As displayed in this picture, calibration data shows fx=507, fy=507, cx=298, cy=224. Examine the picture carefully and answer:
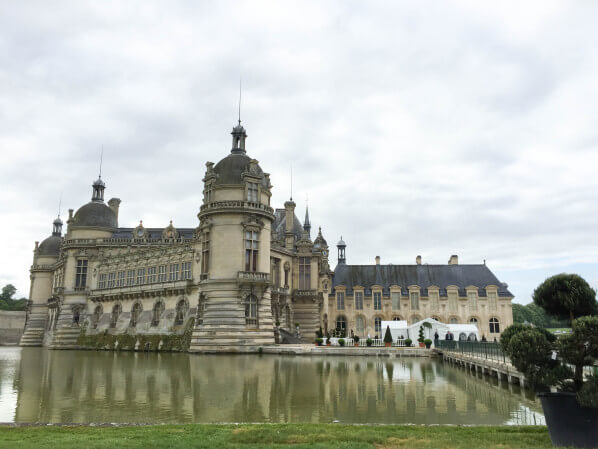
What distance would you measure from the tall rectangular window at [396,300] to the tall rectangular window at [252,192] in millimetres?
29320

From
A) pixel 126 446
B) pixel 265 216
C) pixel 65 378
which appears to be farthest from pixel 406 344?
pixel 126 446

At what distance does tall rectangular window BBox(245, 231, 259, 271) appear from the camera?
47.1 m

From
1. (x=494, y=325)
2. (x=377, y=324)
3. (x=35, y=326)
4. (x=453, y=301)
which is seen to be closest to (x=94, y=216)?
(x=35, y=326)

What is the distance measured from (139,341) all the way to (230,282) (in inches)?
566

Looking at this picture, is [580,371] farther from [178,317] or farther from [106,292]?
[106,292]

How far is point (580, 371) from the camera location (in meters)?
11.0

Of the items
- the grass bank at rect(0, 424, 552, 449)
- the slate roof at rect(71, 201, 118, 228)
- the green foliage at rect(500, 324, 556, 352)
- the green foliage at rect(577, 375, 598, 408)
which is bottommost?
the grass bank at rect(0, 424, 552, 449)

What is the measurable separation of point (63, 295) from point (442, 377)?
2073 inches

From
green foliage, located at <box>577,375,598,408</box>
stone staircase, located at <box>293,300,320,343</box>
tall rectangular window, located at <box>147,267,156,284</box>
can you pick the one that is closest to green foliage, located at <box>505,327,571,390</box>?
green foliage, located at <box>577,375,598,408</box>

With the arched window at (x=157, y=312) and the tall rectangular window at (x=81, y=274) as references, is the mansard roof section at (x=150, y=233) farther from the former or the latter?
the arched window at (x=157, y=312)

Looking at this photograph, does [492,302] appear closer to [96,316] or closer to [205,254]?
[205,254]

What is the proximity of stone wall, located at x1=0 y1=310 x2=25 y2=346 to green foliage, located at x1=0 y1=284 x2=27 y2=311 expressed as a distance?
45.8ft

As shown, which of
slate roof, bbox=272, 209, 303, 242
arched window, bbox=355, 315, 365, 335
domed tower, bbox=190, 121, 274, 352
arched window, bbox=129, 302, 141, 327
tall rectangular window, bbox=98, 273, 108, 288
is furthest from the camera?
arched window, bbox=355, 315, 365, 335

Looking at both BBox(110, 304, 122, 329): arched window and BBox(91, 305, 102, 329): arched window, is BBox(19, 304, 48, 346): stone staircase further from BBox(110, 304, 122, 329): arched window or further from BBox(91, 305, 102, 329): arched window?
BBox(110, 304, 122, 329): arched window
